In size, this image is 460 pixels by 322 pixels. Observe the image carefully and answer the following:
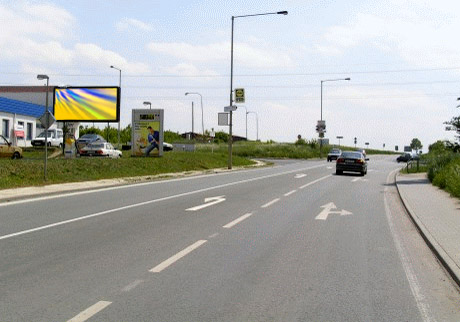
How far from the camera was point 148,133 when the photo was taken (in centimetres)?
3450

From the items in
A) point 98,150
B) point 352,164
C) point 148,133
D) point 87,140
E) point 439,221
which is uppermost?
point 148,133

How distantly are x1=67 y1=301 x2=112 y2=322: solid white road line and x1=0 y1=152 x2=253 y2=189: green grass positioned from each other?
13836mm

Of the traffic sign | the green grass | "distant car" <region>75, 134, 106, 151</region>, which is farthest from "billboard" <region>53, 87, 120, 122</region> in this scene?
"distant car" <region>75, 134, 106, 151</region>

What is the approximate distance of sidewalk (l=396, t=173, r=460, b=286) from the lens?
284 inches

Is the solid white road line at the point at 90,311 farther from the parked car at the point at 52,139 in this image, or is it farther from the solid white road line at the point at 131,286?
the parked car at the point at 52,139

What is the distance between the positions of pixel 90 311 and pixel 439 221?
853 cm

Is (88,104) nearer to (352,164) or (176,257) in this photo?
(352,164)

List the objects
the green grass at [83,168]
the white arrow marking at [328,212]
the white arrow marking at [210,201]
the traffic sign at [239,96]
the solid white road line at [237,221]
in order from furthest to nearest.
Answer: the traffic sign at [239,96]
the green grass at [83,168]
the white arrow marking at [210,201]
the white arrow marking at [328,212]
the solid white road line at [237,221]

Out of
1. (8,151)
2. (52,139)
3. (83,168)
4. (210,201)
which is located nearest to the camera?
(210,201)

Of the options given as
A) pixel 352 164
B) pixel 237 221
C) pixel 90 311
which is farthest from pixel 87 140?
pixel 90 311

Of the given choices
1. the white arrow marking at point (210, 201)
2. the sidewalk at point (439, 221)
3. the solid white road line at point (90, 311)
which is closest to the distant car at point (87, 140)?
the white arrow marking at point (210, 201)

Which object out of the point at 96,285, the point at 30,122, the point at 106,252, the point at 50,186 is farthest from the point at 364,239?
the point at 30,122

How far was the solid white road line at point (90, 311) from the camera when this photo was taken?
4.46 meters

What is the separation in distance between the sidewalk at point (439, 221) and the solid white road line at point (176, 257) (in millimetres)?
3569
